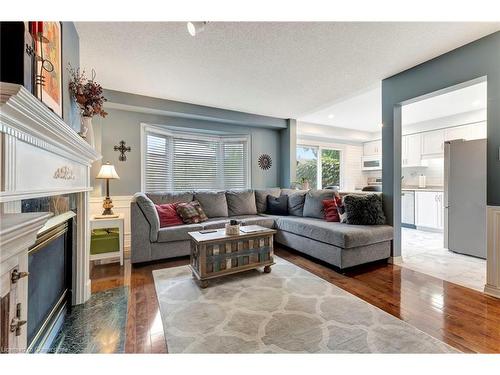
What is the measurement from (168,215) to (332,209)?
2442 mm

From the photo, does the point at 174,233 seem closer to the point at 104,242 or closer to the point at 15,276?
the point at 104,242

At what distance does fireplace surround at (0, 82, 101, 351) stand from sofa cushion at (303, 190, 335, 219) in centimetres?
322

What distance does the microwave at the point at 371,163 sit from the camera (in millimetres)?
6531

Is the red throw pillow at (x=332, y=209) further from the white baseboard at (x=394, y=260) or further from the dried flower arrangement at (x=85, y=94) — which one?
the dried flower arrangement at (x=85, y=94)

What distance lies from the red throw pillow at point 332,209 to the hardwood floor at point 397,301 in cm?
72

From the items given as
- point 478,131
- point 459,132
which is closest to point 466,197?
point 478,131

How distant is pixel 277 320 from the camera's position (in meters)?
1.73

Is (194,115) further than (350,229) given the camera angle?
Yes

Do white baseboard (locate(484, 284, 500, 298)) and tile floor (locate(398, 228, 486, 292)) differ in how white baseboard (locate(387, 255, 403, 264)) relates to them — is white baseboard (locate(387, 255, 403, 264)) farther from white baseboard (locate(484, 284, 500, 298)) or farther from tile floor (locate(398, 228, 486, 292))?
white baseboard (locate(484, 284, 500, 298))

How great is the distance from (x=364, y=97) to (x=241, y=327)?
13.4 feet
